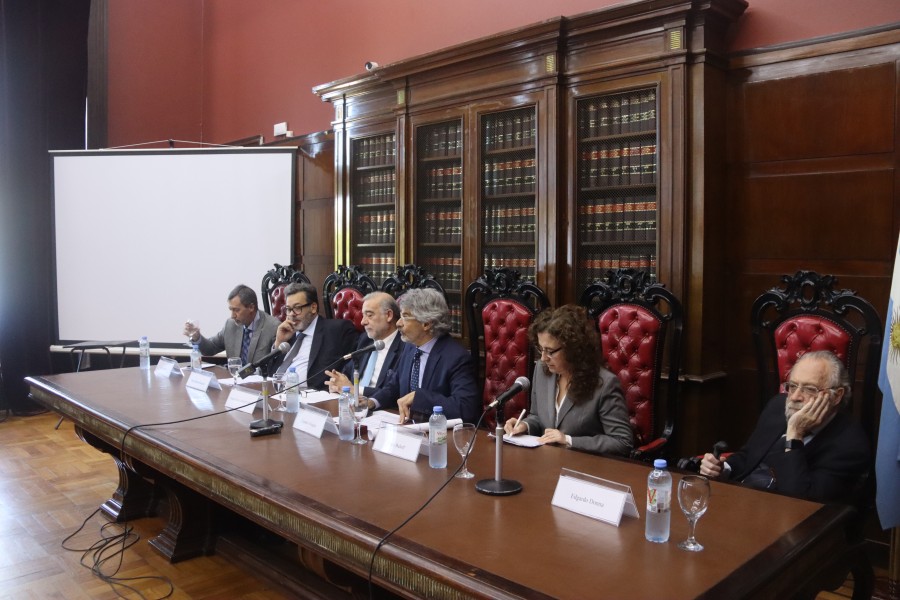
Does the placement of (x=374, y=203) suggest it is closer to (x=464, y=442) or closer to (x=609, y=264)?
(x=609, y=264)

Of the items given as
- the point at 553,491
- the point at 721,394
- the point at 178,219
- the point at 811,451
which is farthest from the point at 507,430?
the point at 178,219

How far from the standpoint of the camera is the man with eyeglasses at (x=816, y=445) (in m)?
2.11

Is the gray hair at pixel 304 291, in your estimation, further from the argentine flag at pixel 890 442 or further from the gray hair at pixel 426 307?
the argentine flag at pixel 890 442

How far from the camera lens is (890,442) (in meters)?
2.37

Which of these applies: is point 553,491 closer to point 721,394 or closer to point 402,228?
point 721,394

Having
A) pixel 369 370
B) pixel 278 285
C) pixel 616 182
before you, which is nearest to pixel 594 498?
pixel 369 370

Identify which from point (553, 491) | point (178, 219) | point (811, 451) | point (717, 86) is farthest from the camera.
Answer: point (178, 219)

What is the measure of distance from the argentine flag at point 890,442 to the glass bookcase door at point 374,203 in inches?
129

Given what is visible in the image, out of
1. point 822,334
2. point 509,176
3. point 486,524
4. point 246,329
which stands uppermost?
point 509,176

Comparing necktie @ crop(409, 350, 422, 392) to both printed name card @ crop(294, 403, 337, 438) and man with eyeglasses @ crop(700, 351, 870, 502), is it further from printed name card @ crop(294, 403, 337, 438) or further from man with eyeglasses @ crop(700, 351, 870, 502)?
man with eyeglasses @ crop(700, 351, 870, 502)

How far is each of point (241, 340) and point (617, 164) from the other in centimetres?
248

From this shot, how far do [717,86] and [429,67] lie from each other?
1.86 metres

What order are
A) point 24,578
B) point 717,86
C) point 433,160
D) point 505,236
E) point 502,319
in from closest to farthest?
1. point 24,578
2. point 717,86
3. point 502,319
4. point 505,236
5. point 433,160

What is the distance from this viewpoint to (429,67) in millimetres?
4617
